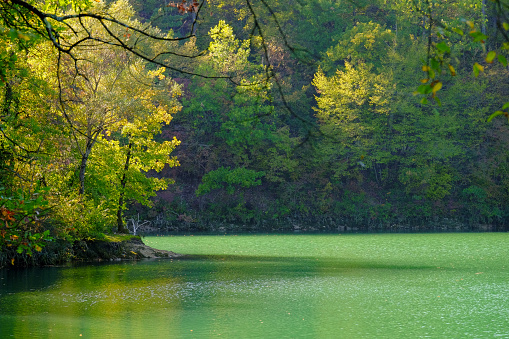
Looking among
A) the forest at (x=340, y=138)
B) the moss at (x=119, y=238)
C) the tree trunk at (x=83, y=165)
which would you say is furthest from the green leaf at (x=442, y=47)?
the forest at (x=340, y=138)

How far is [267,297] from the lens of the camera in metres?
12.5

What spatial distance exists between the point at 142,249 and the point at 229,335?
12.0 meters

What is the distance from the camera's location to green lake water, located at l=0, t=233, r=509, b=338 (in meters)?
9.48

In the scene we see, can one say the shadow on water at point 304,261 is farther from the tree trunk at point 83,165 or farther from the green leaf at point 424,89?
the green leaf at point 424,89

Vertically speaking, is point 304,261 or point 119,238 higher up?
point 119,238

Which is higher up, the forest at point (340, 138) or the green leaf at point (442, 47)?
the forest at point (340, 138)

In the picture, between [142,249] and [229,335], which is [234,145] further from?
[229,335]

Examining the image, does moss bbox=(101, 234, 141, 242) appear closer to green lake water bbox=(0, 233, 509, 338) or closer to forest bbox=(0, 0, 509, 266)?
green lake water bbox=(0, 233, 509, 338)

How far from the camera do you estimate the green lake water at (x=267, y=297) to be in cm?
948

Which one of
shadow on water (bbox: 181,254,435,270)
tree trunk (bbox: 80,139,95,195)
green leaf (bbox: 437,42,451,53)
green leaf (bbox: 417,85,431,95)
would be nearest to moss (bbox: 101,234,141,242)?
tree trunk (bbox: 80,139,95,195)

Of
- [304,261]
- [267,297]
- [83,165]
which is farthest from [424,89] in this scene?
[83,165]

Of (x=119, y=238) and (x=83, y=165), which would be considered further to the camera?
(x=119, y=238)

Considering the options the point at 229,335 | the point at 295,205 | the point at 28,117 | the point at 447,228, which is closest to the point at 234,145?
the point at 295,205

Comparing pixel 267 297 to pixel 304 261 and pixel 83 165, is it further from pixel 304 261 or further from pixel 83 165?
pixel 83 165
